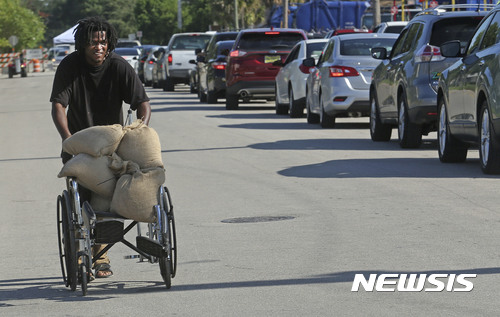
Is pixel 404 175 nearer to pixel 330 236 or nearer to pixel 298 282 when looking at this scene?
pixel 330 236

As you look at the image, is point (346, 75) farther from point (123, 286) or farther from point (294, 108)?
point (123, 286)

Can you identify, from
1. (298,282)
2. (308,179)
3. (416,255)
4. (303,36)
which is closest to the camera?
(298,282)

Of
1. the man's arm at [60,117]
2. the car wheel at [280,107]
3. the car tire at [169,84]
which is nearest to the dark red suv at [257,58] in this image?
the car wheel at [280,107]

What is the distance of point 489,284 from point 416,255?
1165 mm

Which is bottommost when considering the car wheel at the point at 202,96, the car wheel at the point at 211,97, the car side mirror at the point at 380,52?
the car wheel at the point at 202,96

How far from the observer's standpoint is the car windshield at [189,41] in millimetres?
43062

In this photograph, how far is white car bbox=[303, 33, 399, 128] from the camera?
838 inches

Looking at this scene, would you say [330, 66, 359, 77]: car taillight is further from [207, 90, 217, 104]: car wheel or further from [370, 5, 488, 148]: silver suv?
[207, 90, 217, 104]: car wheel

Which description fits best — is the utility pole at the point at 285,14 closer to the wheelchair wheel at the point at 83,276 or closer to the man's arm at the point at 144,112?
the man's arm at the point at 144,112

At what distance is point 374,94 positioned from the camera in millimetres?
19047

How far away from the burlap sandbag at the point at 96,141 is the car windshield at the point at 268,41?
68.4 feet

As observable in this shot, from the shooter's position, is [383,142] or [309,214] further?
[383,142]

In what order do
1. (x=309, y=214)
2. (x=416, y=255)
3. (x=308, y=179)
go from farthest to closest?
(x=308, y=179), (x=309, y=214), (x=416, y=255)

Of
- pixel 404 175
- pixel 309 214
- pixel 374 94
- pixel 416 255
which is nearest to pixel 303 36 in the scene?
pixel 374 94
